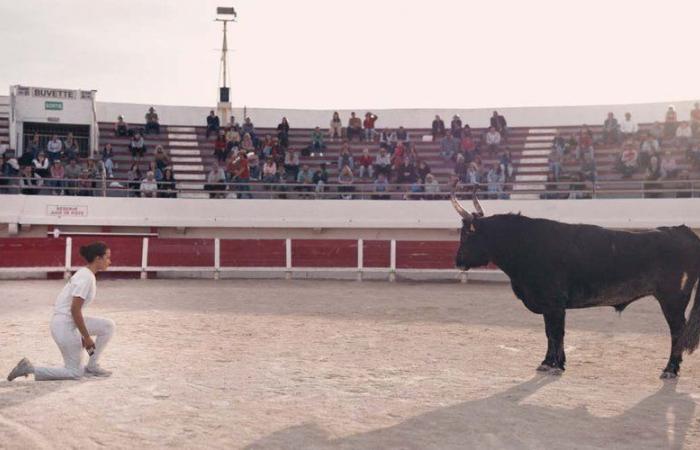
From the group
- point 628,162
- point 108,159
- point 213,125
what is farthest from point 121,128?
point 628,162

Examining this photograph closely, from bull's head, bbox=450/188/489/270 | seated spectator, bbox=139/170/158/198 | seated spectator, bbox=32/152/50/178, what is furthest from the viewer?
seated spectator, bbox=32/152/50/178

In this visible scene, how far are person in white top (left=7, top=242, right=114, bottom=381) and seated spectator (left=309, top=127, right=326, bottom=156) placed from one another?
1664 centimetres

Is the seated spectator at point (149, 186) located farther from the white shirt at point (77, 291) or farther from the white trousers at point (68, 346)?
the white shirt at point (77, 291)

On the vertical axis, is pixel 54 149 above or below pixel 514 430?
above

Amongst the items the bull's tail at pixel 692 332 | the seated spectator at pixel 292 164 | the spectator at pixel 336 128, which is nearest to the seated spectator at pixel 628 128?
the spectator at pixel 336 128

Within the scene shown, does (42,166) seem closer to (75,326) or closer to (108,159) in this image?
(108,159)

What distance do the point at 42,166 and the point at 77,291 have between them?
14.6 meters

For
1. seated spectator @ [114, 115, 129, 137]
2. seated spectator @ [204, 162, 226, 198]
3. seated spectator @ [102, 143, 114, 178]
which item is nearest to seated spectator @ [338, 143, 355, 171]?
seated spectator @ [204, 162, 226, 198]

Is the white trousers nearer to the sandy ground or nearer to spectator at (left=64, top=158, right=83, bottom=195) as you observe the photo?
the sandy ground

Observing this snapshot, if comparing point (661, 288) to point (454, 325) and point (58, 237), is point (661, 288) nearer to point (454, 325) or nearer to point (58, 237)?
point (454, 325)

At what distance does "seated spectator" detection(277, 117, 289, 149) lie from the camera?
23.1 m

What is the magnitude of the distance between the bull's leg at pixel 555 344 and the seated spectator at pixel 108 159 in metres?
15.2

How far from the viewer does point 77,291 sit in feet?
21.9

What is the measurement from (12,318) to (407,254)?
411 inches
